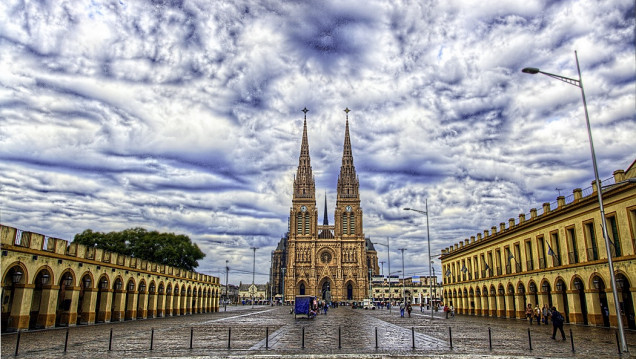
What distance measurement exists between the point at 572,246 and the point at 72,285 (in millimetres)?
35170

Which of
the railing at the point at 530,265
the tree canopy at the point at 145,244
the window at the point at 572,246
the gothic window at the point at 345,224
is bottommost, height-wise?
the railing at the point at 530,265

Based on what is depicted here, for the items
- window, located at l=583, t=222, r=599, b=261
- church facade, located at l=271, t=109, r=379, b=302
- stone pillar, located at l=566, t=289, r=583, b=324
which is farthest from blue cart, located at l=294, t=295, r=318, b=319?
church facade, located at l=271, t=109, r=379, b=302

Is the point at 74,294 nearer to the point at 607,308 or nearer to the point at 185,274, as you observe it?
the point at 185,274

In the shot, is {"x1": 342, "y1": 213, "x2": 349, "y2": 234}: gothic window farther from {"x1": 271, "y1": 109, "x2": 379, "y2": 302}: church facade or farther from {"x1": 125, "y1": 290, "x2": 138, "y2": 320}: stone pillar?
{"x1": 125, "y1": 290, "x2": 138, "y2": 320}: stone pillar

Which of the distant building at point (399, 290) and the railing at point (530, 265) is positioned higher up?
the railing at point (530, 265)

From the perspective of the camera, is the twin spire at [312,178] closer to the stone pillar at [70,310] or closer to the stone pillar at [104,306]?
the stone pillar at [104,306]

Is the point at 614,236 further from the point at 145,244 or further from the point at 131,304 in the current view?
the point at 145,244

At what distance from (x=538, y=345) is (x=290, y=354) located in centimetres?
1067

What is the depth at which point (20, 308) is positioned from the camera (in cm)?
2459

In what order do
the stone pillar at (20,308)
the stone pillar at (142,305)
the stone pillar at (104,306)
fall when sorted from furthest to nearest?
1. the stone pillar at (142,305)
2. the stone pillar at (104,306)
3. the stone pillar at (20,308)

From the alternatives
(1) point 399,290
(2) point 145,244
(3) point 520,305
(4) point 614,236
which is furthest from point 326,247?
(4) point 614,236

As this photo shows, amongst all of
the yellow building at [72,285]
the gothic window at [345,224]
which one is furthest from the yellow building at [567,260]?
the gothic window at [345,224]

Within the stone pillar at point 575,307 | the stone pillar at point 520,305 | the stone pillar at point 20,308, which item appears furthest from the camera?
the stone pillar at point 520,305

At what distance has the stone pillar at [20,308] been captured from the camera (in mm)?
24469
